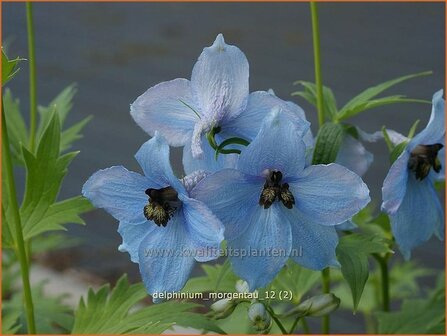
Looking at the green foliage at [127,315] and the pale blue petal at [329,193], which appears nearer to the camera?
the pale blue petal at [329,193]

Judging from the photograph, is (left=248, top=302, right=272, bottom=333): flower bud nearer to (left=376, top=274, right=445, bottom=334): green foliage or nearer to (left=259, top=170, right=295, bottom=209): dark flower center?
(left=259, top=170, right=295, bottom=209): dark flower center

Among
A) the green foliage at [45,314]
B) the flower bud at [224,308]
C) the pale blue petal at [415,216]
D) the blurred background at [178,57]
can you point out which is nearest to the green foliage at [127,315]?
the flower bud at [224,308]

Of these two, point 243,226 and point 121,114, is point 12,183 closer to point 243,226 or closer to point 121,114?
point 243,226

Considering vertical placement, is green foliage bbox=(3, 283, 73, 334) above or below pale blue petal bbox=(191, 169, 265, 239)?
below

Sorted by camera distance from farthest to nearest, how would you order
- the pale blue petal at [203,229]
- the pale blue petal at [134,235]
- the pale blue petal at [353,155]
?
the pale blue petal at [353,155] → the pale blue petal at [134,235] → the pale blue petal at [203,229]

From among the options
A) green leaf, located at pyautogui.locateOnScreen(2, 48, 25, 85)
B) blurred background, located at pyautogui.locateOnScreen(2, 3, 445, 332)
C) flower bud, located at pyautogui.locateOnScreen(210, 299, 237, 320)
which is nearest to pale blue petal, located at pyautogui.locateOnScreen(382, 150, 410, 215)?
flower bud, located at pyautogui.locateOnScreen(210, 299, 237, 320)

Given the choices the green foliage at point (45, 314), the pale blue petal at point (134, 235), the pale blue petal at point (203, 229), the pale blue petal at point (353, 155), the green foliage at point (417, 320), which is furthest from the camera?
the green foliage at point (45, 314)

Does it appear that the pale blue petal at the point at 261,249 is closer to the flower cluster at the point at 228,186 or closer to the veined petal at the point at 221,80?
the flower cluster at the point at 228,186

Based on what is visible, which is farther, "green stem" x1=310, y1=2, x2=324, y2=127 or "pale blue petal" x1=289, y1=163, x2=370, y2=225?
"green stem" x1=310, y1=2, x2=324, y2=127
